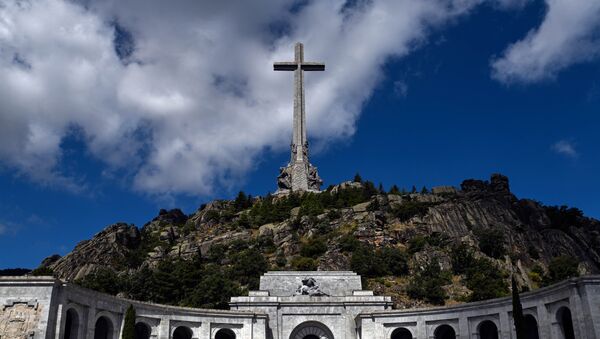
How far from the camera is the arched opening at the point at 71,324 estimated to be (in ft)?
133

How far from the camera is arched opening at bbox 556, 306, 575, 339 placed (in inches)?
1660

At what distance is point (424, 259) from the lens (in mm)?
83688

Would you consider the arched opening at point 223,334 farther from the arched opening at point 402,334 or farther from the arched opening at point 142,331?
the arched opening at point 402,334

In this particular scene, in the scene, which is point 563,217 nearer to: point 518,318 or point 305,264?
point 305,264

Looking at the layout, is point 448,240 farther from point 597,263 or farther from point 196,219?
point 196,219

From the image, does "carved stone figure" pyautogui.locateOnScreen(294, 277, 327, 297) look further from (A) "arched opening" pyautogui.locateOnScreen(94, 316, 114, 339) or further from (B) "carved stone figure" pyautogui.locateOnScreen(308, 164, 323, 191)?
(B) "carved stone figure" pyautogui.locateOnScreen(308, 164, 323, 191)

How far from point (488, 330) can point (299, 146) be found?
65655mm

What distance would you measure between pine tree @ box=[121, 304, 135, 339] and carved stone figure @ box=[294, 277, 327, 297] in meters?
17.5

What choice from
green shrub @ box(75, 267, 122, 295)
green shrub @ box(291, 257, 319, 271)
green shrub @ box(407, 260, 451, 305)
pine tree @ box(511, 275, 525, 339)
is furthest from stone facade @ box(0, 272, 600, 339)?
green shrub @ box(75, 267, 122, 295)

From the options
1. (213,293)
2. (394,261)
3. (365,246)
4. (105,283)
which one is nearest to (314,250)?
(365,246)

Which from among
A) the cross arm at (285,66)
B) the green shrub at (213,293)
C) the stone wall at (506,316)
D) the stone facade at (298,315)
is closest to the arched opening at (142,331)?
the stone facade at (298,315)

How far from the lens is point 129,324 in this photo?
42.9m

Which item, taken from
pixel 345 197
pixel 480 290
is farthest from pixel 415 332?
pixel 345 197

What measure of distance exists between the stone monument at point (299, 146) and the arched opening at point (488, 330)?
6452cm
